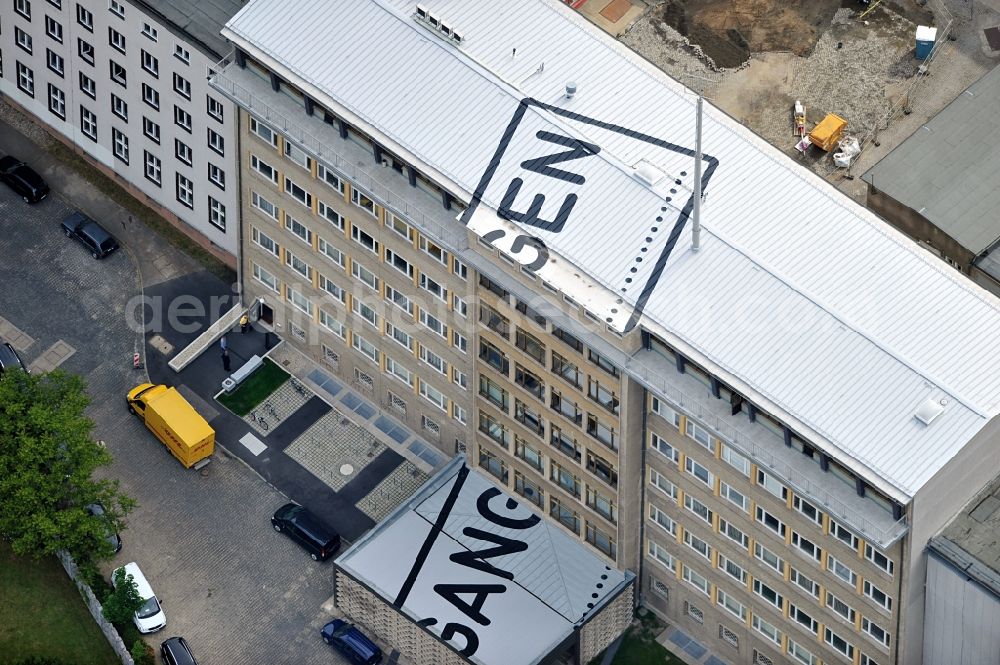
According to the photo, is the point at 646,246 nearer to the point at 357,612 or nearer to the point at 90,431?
the point at 357,612

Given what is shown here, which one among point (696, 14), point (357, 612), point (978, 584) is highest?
point (696, 14)

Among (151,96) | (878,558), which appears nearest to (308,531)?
(151,96)

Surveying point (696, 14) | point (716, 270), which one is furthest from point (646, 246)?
point (696, 14)

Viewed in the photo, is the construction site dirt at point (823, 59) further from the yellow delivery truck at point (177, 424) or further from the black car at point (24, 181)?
the yellow delivery truck at point (177, 424)

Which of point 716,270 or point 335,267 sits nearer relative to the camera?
point 716,270

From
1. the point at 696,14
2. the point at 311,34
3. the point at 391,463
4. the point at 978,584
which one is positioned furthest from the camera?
the point at 696,14

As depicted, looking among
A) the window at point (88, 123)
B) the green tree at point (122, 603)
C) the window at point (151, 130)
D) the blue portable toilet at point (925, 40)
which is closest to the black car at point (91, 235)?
the window at point (88, 123)

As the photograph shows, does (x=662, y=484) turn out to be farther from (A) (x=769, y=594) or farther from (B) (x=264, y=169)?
(B) (x=264, y=169)
